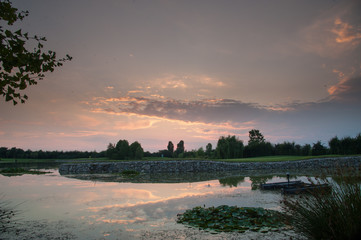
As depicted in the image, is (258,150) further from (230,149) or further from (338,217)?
(338,217)

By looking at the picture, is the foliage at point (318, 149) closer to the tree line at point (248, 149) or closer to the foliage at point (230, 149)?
the tree line at point (248, 149)

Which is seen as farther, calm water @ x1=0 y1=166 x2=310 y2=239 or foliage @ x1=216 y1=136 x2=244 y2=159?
foliage @ x1=216 y1=136 x2=244 y2=159

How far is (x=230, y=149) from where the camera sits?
155ft

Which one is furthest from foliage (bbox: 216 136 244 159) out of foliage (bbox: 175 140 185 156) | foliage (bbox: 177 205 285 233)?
foliage (bbox: 177 205 285 233)

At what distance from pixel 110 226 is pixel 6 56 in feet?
17.8

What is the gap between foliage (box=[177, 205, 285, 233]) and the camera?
7090 mm

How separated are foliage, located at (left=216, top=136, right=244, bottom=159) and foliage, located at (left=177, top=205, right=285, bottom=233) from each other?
3916 cm

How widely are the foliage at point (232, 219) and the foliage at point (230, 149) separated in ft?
128

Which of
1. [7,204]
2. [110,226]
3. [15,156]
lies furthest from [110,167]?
[15,156]

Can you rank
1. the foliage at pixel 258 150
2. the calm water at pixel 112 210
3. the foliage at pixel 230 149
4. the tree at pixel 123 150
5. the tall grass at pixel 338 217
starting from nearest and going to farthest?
the tall grass at pixel 338 217 < the calm water at pixel 112 210 < the foliage at pixel 230 149 < the foliage at pixel 258 150 < the tree at pixel 123 150

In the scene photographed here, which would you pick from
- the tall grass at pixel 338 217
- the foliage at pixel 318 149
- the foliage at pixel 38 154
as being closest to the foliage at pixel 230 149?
the foliage at pixel 318 149

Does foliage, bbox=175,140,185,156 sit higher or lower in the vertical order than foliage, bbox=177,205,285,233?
higher

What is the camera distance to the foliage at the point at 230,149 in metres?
47.3

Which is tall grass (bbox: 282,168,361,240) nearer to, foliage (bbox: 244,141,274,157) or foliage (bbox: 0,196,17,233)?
foliage (bbox: 0,196,17,233)
